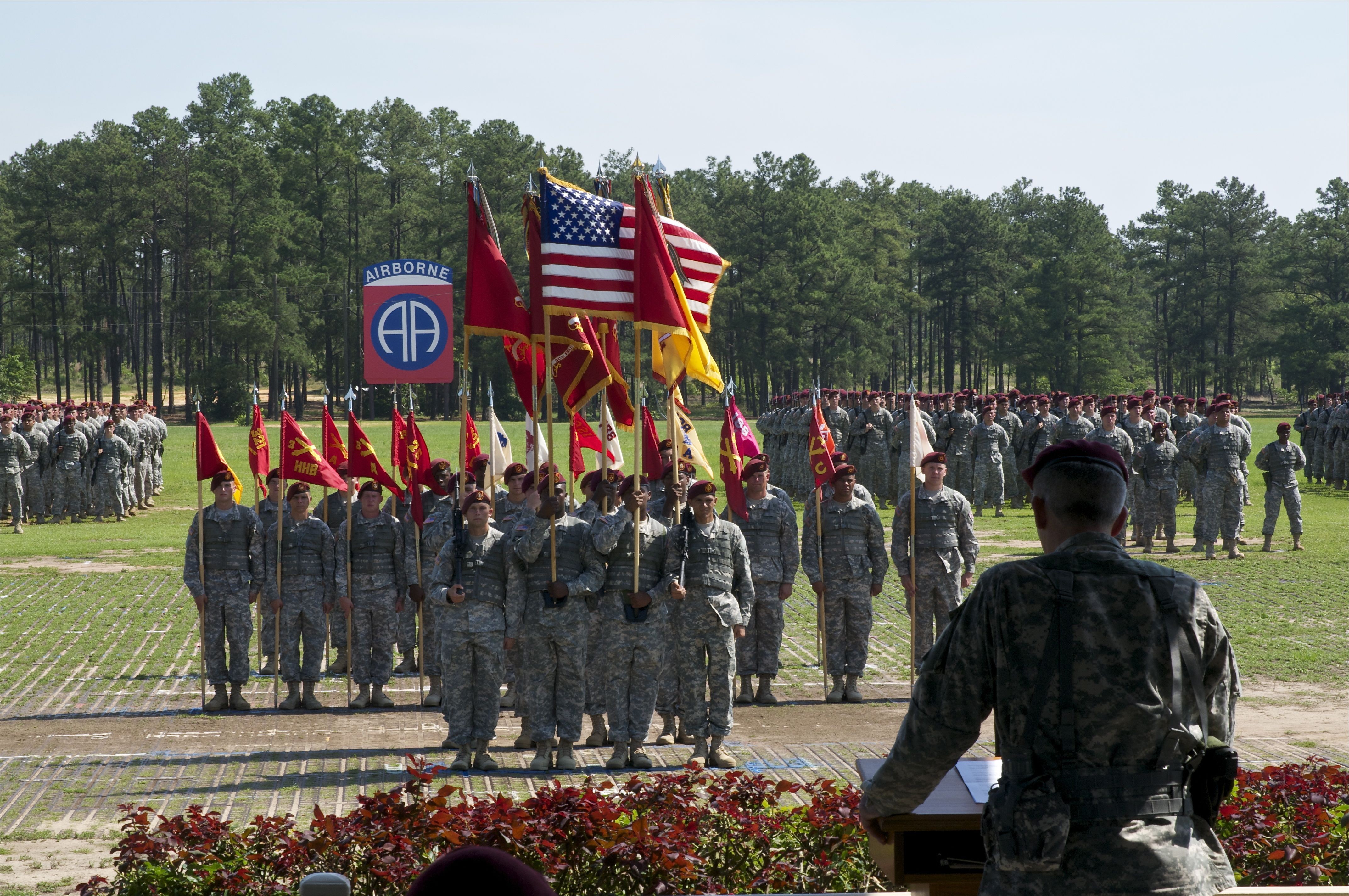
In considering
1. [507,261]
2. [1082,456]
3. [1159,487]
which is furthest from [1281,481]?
[507,261]

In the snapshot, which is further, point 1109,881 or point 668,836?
point 668,836

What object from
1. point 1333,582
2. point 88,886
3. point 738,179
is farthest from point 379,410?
point 88,886

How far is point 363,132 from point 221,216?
12629 mm

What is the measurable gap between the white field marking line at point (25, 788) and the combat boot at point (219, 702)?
5.94 feet

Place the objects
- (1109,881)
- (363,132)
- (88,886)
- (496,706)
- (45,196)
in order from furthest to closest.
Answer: (363,132) < (45,196) < (496,706) < (88,886) < (1109,881)

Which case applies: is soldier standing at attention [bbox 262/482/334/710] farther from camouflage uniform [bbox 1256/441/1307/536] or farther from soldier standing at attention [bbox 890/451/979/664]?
camouflage uniform [bbox 1256/441/1307/536]

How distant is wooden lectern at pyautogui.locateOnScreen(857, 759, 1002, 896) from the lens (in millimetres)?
3438

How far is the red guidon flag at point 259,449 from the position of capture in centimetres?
1229

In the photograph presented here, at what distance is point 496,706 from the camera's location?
9.44 m

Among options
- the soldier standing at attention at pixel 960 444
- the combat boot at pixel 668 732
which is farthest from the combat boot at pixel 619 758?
the soldier standing at attention at pixel 960 444

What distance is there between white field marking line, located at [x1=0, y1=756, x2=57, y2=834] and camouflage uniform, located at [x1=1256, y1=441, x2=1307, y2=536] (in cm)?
1691

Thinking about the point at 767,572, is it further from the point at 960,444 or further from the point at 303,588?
the point at 960,444

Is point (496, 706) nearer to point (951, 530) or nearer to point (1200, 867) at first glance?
point (951, 530)

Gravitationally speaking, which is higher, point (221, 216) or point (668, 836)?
point (221, 216)
